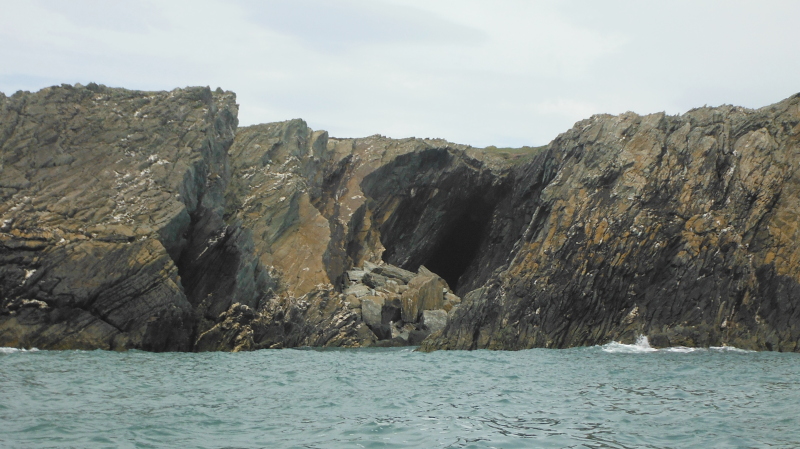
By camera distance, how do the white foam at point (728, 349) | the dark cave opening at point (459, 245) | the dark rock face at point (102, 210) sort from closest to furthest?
1. the white foam at point (728, 349)
2. the dark rock face at point (102, 210)
3. the dark cave opening at point (459, 245)

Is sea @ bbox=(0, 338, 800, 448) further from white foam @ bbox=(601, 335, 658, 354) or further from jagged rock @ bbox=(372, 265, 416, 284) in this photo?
jagged rock @ bbox=(372, 265, 416, 284)

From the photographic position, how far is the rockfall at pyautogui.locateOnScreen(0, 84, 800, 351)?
39.6 m

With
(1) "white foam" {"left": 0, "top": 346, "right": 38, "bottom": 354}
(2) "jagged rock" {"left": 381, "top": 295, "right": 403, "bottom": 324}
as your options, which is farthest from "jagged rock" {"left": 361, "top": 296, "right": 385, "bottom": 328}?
(1) "white foam" {"left": 0, "top": 346, "right": 38, "bottom": 354}

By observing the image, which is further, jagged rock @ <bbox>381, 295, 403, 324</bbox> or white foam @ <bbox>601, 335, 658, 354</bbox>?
jagged rock @ <bbox>381, 295, 403, 324</bbox>

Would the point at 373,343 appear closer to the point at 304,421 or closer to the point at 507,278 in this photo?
the point at 507,278

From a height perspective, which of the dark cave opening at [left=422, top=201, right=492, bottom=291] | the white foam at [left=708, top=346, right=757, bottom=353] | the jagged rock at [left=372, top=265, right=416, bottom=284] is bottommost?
the white foam at [left=708, top=346, right=757, bottom=353]

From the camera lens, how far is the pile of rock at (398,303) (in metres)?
53.4

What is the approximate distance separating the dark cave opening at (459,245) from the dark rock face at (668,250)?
24.8 metres

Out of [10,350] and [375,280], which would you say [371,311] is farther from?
[10,350]

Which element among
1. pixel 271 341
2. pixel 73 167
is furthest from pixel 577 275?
pixel 73 167

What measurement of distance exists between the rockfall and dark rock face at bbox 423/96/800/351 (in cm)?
11

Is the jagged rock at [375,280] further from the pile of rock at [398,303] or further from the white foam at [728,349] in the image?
the white foam at [728,349]

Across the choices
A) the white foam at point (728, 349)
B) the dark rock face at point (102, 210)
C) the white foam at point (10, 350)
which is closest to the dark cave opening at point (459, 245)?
the dark rock face at point (102, 210)

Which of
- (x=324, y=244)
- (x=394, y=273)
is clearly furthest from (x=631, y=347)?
(x=324, y=244)
